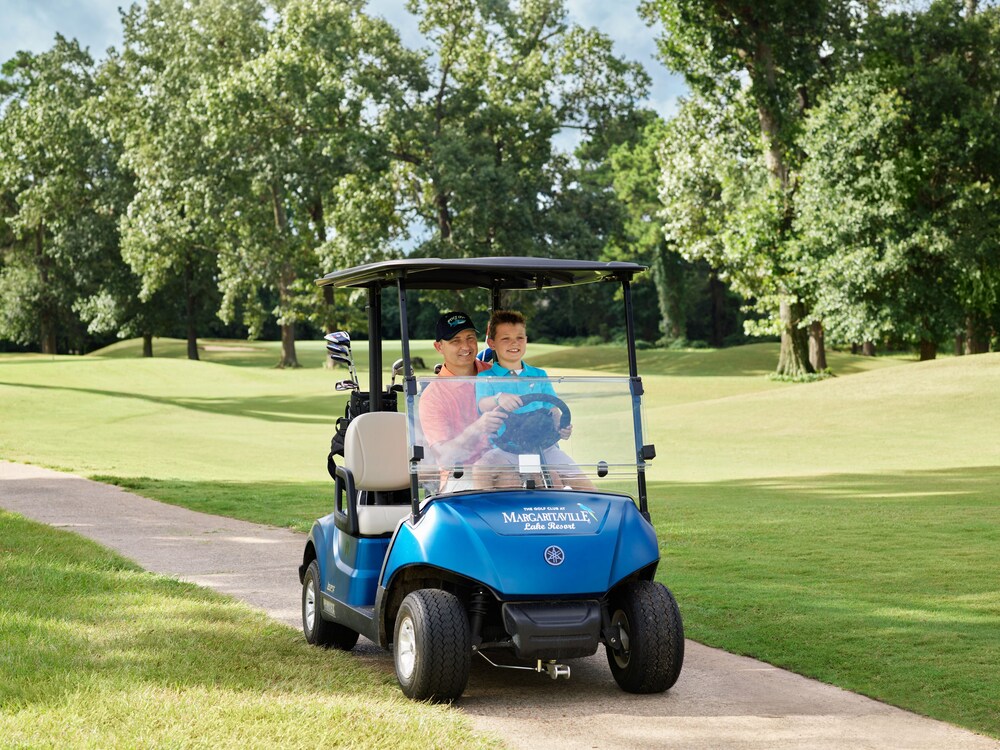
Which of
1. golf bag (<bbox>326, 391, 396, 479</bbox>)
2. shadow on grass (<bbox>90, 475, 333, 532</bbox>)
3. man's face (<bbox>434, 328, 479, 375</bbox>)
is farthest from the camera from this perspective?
shadow on grass (<bbox>90, 475, 333, 532</bbox>)

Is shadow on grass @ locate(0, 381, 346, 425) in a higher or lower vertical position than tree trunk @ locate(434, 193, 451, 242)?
lower

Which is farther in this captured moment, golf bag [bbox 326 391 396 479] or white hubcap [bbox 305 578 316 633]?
golf bag [bbox 326 391 396 479]

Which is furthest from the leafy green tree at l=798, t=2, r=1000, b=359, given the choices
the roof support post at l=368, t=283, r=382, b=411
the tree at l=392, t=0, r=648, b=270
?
the roof support post at l=368, t=283, r=382, b=411

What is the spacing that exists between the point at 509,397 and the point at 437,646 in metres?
1.26

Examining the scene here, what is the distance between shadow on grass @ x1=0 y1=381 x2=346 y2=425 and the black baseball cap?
25.1m

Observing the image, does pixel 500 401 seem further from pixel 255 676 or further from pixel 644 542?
pixel 255 676

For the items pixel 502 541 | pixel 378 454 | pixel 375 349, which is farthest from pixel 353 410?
pixel 502 541

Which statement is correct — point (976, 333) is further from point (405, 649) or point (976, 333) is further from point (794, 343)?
point (405, 649)

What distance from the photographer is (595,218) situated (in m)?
45.5

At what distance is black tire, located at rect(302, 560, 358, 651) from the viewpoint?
21.0 feet

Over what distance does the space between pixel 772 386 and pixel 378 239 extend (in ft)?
45.0

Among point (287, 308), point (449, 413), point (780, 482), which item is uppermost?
point (287, 308)

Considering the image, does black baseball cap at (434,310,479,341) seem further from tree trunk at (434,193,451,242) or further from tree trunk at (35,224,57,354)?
tree trunk at (35,224,57,354)

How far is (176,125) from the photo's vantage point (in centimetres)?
4425
